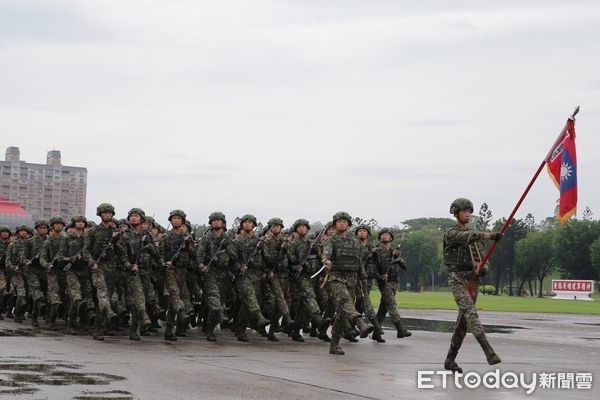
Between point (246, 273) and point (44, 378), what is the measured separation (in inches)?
305

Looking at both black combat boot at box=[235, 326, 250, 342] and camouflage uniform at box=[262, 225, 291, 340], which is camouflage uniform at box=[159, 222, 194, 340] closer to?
black combat boot at box=[235, 326, 250, 342]

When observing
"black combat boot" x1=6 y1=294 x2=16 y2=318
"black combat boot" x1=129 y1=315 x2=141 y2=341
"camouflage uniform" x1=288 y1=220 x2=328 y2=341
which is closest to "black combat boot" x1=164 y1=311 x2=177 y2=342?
"black combat boot" x1=129 y1=315 x2=141 y2=341

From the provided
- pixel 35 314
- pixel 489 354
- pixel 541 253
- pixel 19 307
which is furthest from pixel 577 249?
pixel 489 354

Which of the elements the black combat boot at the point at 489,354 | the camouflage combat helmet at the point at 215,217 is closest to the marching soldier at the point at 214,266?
the camouflage combat helmet at the point at 215,217

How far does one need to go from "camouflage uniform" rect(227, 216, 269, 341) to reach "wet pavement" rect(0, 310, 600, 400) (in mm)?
493

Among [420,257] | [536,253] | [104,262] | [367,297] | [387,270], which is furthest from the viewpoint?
[420,257]

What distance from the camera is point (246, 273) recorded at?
19.4 meters

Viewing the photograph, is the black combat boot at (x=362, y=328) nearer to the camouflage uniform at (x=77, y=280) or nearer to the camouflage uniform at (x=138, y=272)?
the camouflage uniform at (x=138, y=272)

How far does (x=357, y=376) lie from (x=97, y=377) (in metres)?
3.14

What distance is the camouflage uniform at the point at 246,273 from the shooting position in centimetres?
1920

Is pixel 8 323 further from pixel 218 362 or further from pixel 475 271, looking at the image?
pixel 475 271

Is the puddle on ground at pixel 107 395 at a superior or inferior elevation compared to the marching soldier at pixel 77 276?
inferior

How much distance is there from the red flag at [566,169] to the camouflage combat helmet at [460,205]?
4.15ft

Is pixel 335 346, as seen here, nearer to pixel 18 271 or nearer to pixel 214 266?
pixel 214 266
